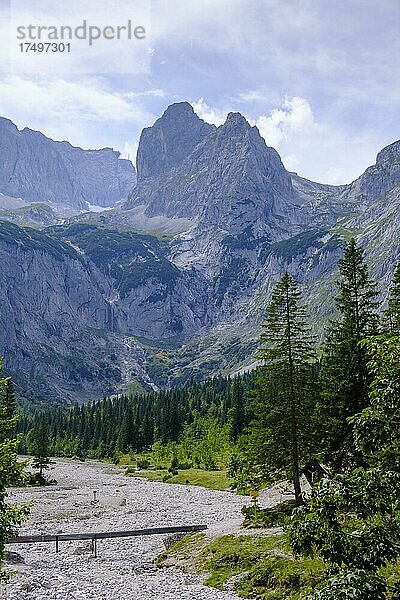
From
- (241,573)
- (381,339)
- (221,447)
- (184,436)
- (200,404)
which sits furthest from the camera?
(200,404)

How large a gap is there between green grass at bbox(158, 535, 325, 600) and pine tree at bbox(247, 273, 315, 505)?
645 cm

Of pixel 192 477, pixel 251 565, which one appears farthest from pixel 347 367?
pixel 192 477

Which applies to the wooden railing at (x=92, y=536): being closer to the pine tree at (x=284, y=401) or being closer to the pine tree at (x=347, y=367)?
the pine tree at (x=284, y=401)

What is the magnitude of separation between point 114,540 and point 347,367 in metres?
24.9

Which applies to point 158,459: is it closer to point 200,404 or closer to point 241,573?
point 200,404

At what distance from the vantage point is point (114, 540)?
45.5 metres

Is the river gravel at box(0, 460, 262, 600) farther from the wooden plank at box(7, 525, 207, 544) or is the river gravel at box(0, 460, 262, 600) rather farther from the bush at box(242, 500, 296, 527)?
the bush at box(242, 500, 296, 527)

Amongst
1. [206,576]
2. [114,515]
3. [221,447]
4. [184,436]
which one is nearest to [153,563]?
[206,576]

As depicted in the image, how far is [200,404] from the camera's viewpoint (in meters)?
193

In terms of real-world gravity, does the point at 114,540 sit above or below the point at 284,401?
below

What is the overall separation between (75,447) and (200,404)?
173 feet

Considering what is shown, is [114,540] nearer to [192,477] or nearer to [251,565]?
[251,565]

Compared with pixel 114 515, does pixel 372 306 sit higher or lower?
higher

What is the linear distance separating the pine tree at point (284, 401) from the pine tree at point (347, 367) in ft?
6.51
